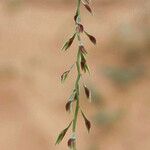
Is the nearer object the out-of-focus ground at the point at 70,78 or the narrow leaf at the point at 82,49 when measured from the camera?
the narrow leaf at the point at 82,49

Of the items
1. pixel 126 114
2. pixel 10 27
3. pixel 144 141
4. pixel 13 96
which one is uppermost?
pixel 10 27

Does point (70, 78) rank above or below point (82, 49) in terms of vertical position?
above

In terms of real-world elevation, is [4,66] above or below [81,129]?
above

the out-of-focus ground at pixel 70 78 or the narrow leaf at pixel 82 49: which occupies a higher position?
the out-of-focus ground at pixel 70 78

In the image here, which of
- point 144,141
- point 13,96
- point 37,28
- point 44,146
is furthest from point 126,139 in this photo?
point 37,28

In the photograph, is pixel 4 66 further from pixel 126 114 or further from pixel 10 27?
A: pixel 126 114

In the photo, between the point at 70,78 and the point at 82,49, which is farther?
the point at 70,78

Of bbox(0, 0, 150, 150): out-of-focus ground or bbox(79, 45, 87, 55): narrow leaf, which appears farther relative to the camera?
bbox(0, 0, 150, 150): out-of-focus ground

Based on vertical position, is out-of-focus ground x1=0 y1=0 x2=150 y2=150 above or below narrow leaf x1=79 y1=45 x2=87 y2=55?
above
